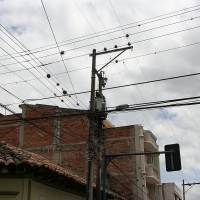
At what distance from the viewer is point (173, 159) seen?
13742 mm

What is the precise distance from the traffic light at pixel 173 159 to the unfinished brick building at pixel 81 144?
1253 centimetres

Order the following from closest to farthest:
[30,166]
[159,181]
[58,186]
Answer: [30,166]
[58,186]
[159,181]

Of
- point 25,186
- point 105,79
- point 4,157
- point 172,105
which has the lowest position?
point 25,186

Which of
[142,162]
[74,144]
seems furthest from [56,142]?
[142,162]

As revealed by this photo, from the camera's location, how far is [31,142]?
2752 cm

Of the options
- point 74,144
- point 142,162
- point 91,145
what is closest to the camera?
point 91,145

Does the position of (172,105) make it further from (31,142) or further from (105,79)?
(31,142)

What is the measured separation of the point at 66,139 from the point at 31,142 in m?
2.66

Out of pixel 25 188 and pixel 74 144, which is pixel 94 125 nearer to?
pixel 25 188

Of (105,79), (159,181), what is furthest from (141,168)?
(105,79)

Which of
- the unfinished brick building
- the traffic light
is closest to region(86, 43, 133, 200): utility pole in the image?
the traffic light

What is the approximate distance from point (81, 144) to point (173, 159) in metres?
14.0

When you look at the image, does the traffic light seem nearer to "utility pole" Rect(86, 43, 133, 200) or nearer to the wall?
"utility pole" Rect(86, 43, 133, 200)

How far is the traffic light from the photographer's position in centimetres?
1355
